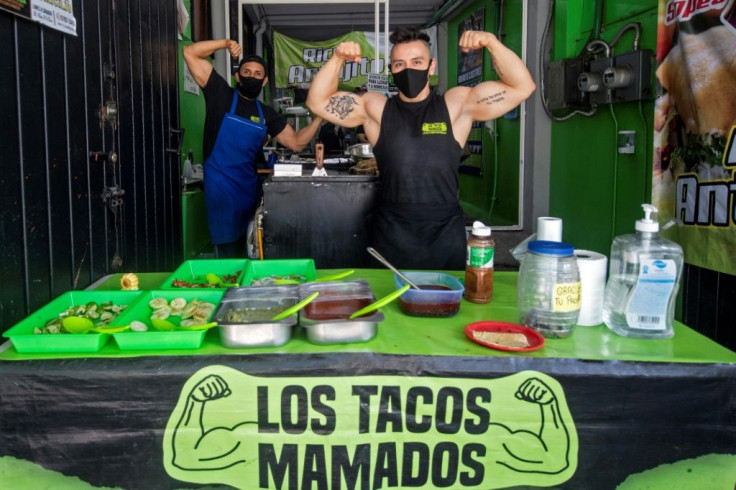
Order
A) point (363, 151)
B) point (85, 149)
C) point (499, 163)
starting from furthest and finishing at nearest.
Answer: point (499, 163), point (363, 151), point (85, 149)

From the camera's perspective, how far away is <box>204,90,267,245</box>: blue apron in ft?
15.1

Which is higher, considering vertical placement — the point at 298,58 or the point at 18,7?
the point at 298,58

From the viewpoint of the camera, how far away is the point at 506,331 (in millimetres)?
1835

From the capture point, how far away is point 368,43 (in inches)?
376

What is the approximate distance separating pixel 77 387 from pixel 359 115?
7.21ft

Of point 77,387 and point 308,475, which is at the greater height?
point 77,387

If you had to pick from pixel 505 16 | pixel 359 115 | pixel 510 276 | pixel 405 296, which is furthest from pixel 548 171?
pixel 405 296

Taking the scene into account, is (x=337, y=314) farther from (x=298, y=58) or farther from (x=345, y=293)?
(x=298, y=58)

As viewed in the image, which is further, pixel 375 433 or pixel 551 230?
pixel 551 230

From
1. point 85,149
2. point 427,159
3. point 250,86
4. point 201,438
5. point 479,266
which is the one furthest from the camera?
point 250,86

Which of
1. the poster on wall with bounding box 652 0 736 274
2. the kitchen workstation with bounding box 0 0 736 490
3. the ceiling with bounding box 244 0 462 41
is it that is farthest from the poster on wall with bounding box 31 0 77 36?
the ceiling with bounding box 244 0 462 41

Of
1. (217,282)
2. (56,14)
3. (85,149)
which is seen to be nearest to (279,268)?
(217,282)

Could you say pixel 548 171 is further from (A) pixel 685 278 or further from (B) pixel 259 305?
(B) pixel 259 305

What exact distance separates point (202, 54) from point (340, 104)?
1.74m
